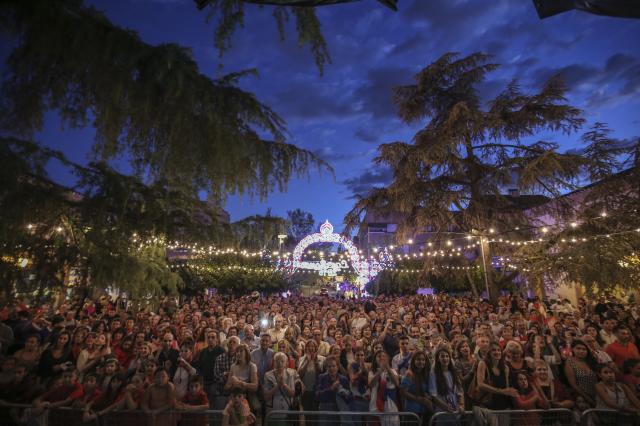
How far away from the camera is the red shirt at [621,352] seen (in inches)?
232

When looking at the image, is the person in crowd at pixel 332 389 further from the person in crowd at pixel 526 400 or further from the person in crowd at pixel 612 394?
the person in crowd at pixel 612 394

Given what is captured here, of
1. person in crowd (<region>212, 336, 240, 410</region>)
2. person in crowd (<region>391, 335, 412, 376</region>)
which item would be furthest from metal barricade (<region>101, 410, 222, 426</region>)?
person in crowd (<region>391, 335, 412, 376</region>)

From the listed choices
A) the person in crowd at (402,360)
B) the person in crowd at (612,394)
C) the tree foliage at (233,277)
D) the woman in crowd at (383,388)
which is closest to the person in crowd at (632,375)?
the person in crowd at (612,394)

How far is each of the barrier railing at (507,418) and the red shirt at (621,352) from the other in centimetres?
223

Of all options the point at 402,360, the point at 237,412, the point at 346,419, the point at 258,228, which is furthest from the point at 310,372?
the point at 258,228

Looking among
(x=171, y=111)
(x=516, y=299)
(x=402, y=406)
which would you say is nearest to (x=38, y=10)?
(x=171, y=111)

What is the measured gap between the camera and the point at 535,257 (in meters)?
15.7

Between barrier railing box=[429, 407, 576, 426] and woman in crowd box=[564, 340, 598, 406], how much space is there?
65 cm

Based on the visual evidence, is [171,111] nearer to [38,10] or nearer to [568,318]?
[38,10]

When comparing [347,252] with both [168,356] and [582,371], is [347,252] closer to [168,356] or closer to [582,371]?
[168,356]

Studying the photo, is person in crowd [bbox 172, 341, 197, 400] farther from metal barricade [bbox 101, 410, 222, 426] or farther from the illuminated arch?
the illuminated arch

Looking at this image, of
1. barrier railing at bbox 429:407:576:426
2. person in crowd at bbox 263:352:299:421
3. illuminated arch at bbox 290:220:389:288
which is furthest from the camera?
illuminated arch at bbox 290:220:389:288

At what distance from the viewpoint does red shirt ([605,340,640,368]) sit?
5.90m

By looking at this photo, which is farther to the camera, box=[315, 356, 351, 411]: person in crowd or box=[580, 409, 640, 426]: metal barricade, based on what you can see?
box=[315, 356, 351, 411]: person in crowd
